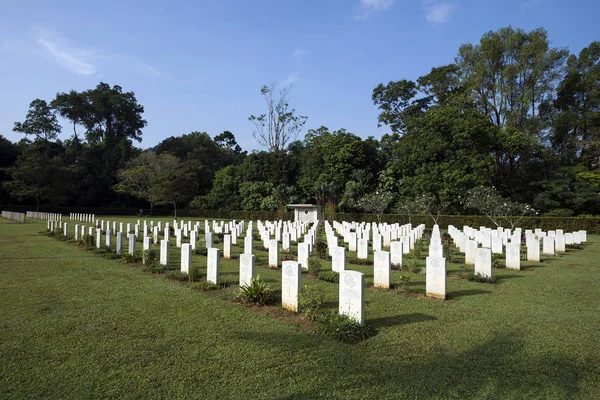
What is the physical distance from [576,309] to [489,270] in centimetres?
264

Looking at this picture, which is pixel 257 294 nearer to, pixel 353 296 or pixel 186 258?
pixel 353 296

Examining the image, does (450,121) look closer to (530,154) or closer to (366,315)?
(530,154)

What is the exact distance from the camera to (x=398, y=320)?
6066 mm

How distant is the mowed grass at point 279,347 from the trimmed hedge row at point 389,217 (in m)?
21.8

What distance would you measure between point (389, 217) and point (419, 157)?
6.22m

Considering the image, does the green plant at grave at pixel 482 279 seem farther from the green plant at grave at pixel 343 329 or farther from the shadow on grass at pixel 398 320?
the green plant at grave at pixel 343 329

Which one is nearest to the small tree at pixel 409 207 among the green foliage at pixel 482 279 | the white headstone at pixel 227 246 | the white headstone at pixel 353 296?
the white headstone at pixel 227 246

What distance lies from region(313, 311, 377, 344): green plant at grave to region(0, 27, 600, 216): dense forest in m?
25.2

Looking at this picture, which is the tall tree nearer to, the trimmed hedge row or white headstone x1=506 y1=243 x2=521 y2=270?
the trimmed hedge row

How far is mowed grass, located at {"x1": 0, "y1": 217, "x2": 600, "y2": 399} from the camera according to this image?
377 centimetres

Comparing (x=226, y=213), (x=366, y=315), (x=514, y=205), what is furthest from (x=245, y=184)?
(x=366, y=315)

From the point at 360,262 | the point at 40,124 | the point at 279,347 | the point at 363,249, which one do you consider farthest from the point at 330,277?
the point at 40,124

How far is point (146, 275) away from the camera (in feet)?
31.9

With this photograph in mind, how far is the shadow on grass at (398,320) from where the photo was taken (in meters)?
5.88
